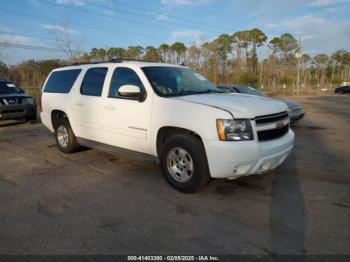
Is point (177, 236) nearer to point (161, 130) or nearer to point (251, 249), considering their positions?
point (251, 249)

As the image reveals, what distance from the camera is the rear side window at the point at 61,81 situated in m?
6.47

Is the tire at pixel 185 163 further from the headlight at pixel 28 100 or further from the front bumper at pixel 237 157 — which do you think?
the headlight at pixel 28 100

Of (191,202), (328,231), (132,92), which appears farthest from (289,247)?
(132,92)

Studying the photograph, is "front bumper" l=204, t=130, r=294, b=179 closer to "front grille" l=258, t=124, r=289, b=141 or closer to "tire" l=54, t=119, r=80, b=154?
"front grille" l=258, t=124, r=289, b=141

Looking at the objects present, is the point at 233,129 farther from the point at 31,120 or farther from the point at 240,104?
the point at 31,120

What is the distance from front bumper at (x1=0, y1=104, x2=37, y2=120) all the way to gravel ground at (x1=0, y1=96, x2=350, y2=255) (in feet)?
16.9

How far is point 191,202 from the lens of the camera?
4.20 metres

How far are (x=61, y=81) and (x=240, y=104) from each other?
14.0 ft

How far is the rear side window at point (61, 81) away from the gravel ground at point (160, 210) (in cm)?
158

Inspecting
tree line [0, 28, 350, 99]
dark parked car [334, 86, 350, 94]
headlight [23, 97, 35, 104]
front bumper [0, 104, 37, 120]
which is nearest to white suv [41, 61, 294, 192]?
front bumper [0, 104, 37, 120]

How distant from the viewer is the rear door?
5.69 meters

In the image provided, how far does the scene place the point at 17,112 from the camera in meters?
11.0

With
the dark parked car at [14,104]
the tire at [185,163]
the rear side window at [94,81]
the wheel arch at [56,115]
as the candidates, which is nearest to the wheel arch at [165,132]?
the tire at [185,163]

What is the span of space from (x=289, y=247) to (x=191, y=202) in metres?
1.44
